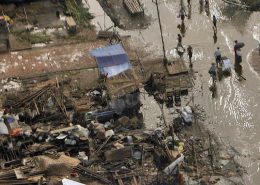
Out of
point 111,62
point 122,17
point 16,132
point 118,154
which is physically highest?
point 122,17

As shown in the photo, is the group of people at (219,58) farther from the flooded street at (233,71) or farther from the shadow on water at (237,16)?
the shadow on water at (237,16)

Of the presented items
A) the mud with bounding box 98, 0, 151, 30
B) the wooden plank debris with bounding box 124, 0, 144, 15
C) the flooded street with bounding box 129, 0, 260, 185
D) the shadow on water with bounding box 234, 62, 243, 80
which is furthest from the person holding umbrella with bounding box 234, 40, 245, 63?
the wooden plank debris with bounding box 124, 0, 144, 15

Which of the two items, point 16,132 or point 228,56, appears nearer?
point 16,132

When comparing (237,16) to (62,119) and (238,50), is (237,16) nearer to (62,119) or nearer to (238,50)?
(238,50)

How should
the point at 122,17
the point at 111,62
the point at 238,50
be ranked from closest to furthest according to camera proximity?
the point at 111,62
the point at 238,50
the point at 122,17

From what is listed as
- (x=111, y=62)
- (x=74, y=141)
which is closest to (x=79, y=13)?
(x=111, y=62)

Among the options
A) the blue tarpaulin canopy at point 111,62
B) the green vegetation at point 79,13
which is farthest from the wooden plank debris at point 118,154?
the green vegetation at point 79,13
